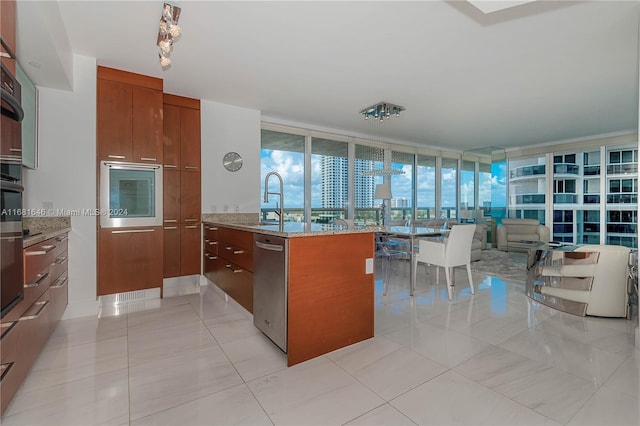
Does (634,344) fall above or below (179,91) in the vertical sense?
below

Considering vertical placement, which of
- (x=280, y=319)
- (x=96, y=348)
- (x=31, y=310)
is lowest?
(x=96, y=348)

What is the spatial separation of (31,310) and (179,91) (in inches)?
121

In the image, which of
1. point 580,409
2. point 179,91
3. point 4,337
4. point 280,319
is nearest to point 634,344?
point 580,409

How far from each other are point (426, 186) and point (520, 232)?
245cm

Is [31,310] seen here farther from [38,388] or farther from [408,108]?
[408,108]

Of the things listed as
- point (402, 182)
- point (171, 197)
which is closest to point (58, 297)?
point (171, 197)

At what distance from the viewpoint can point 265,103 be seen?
14.5 ft

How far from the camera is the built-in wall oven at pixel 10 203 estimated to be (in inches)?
53.4

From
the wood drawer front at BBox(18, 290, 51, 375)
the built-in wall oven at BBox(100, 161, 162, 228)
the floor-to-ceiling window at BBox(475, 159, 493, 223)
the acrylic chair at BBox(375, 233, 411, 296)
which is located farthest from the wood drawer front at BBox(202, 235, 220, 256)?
the floor-to-ceiling window at BBox(475, 159, 493, 223)

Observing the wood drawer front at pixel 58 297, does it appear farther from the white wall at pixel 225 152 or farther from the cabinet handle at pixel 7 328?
the white wall at pixel 225 152

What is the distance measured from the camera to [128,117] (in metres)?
3.27

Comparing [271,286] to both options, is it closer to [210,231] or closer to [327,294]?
[327,294]

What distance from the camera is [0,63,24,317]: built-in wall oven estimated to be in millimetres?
1356

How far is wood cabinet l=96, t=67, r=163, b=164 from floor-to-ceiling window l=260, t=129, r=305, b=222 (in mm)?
2052
